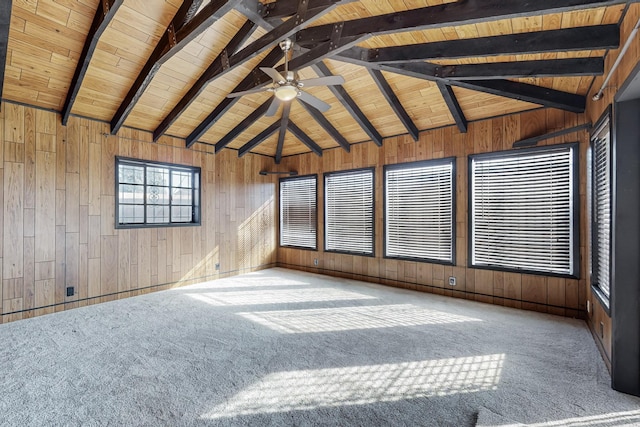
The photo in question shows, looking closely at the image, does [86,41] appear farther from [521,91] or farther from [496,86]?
[521,91]

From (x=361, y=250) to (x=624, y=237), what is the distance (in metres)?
4.17

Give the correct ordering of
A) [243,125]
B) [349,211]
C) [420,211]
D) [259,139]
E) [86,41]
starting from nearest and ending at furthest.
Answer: [86,41], [420,211], [243,125], [259,139], [349,211]

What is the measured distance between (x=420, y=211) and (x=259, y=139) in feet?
11.5

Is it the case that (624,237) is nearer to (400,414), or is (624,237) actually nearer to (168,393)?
(400,414)

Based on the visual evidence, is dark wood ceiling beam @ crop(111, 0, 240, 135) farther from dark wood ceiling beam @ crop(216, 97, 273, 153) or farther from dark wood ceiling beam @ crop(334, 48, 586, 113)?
dark wood ceiling beam @ crop(216, 97, 273, 153)

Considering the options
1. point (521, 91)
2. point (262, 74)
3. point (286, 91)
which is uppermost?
point (262, 74)

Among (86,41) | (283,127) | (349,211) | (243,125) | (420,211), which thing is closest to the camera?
(86,41)

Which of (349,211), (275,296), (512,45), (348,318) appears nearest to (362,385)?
(348,318)

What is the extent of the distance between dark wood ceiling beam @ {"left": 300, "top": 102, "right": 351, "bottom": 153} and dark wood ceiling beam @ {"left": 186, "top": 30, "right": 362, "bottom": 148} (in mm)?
1198

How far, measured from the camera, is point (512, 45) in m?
2.86

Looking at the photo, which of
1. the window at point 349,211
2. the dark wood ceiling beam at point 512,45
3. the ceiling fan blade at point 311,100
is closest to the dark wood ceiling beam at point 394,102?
the dark wood ceiling beam at point 512,45

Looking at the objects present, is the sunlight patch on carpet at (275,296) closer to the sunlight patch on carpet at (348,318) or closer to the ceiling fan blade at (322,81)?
the sunlight patch on carpet at (348,318)

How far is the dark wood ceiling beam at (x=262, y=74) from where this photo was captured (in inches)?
119

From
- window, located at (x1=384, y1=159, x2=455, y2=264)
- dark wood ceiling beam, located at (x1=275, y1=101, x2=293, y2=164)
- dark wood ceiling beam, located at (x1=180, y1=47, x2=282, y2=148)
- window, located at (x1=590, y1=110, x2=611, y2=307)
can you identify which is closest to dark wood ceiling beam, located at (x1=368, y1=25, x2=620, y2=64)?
window, located at (x1=590, y1=110, x2=611, y2=307)
